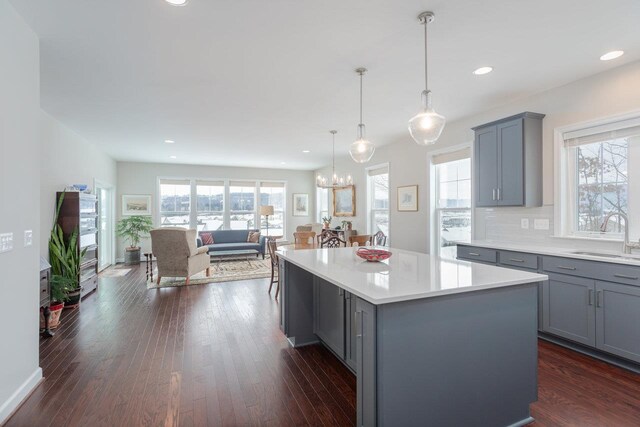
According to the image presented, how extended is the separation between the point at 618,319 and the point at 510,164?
1.78 meters

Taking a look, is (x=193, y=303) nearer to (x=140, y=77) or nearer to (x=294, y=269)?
(x=294, y=269)

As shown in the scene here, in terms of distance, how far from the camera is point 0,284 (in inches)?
76.9

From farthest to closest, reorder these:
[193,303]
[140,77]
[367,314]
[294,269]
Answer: [193,303] → [140,77] → [294,269] → [367,314]

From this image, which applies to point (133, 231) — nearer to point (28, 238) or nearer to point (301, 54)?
point (28, 238)

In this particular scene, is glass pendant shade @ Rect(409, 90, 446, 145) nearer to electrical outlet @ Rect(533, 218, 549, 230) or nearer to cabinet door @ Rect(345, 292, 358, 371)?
cabinet door @ Rect(345, 292, 358, 371)

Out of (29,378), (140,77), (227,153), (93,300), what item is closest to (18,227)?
(29,378)

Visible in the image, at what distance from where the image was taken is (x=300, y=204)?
10.1 metres

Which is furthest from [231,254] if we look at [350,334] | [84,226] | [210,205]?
[350,334]

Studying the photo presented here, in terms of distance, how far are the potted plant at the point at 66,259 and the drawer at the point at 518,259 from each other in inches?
197

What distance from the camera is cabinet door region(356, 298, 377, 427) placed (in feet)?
5.17

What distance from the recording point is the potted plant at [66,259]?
4.09 m

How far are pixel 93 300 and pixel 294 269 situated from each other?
350 centimetres

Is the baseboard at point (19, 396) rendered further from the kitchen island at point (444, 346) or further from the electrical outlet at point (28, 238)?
the kitchen island at point (444, 346)

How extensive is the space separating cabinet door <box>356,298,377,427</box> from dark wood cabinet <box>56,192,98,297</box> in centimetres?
456
